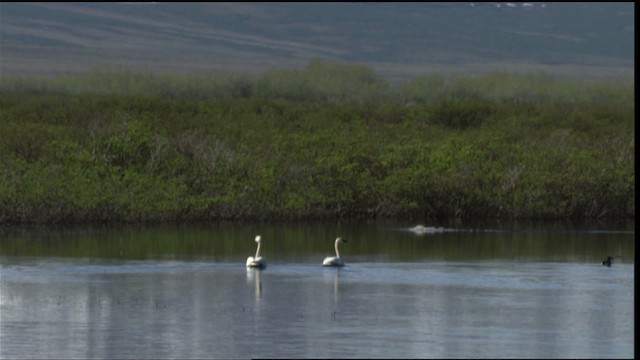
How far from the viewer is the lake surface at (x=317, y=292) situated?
17.4 m

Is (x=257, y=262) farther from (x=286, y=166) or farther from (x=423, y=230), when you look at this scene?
(x=286, y=166)

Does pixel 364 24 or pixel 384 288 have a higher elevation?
pixel 364 24

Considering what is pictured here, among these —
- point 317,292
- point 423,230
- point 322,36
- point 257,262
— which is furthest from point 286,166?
point 322,36

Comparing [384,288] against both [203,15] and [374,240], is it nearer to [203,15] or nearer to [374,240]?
[374,240]

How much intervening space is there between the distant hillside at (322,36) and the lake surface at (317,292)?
6063 centimetres

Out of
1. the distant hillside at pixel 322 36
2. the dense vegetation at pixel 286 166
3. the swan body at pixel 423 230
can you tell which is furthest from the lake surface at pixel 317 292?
the distant hillside at pixel 322 36

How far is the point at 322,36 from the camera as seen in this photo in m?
117

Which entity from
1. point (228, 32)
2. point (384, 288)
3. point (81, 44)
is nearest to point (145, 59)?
point (81, 44)

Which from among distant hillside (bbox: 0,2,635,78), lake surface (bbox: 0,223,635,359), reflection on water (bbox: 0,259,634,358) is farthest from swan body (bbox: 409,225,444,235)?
distant hillside (bbox: 0,2,635,78)

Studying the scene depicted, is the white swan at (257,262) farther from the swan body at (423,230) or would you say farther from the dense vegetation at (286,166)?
the dense vegetation at (286,166)

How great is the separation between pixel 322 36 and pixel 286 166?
85.6m

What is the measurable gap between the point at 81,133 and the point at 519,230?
377 inches

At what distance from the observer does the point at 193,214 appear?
30.0m

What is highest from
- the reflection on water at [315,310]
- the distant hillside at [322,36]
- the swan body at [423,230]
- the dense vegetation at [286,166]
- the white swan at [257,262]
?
the distant hillside at [322,36]
